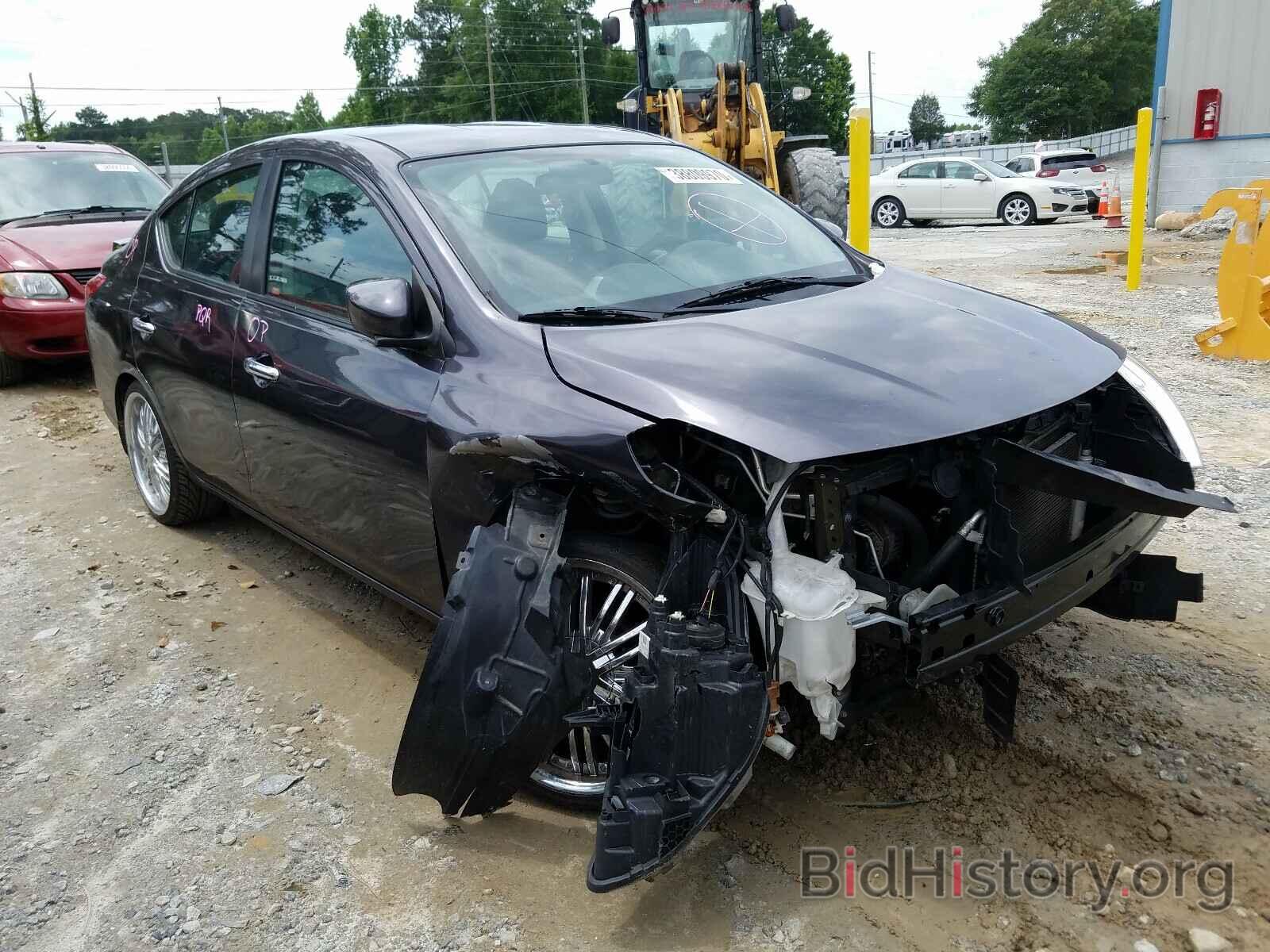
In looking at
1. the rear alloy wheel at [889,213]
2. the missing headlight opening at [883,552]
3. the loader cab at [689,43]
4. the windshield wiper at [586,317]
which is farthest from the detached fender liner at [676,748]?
the rear alloy wheel at [889,213]

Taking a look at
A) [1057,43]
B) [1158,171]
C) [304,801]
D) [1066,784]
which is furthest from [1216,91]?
[1057,43]

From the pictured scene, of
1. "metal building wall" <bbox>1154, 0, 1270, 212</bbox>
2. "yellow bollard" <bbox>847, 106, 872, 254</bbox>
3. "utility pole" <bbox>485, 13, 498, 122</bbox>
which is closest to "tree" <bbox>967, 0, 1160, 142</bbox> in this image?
"utility pole" <bbox>485, 13, 498, 122</bbox>

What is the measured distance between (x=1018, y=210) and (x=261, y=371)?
20.2 meters

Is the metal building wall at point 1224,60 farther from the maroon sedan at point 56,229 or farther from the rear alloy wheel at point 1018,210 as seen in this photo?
the maroon sedan at point 56,229

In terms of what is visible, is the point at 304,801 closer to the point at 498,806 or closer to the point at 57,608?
the point at 498,806

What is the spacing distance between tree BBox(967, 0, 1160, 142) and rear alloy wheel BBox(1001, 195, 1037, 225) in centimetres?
4821

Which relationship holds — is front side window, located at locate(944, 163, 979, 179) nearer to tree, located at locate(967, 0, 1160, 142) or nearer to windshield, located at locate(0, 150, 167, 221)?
windshield, located at locate(0, 150, 167, 221)

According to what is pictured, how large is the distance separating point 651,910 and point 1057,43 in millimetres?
76313

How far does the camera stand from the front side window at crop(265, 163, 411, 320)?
3215 millimetres

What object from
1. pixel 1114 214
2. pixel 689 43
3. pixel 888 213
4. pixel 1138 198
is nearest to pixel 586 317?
pixel 1138 198

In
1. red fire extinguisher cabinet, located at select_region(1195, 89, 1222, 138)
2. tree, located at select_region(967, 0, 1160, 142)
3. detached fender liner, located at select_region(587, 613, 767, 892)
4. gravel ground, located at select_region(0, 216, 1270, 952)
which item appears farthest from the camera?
tree, located at select_region(967, 0, 1160, 142)

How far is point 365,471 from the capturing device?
3170 millimetres

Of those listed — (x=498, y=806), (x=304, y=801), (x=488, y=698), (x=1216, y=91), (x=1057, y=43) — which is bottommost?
(x=304, y=801)

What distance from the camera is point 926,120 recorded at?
10388cm
